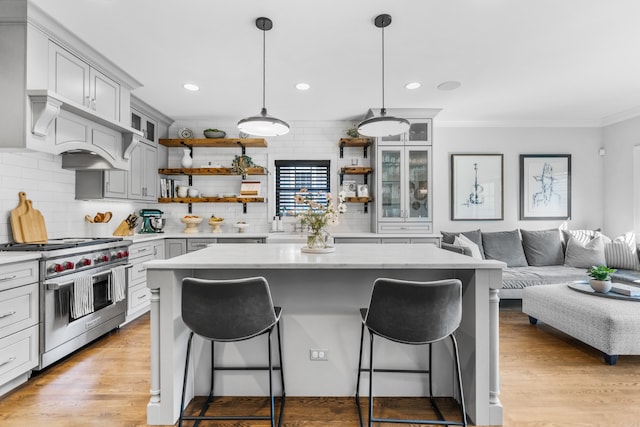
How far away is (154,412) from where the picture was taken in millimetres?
1816

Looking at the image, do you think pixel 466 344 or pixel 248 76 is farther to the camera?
pixel 248 76

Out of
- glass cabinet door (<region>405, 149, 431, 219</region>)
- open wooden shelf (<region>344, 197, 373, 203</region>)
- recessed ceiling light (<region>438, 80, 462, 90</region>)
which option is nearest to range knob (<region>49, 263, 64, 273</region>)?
open wooden shelf (<region>344, 197, 373, 203</region>)

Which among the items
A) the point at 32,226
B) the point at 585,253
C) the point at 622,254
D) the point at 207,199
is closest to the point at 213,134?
the point at 207,199

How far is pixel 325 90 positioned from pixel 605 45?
2.61m

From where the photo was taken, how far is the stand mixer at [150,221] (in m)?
4.49

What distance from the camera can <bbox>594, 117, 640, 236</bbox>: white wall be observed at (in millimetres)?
4578

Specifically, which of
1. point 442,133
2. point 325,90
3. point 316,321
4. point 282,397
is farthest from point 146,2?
point 442,133

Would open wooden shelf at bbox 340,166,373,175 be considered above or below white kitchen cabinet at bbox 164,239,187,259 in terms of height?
above

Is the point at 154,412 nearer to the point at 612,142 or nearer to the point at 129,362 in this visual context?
the point at 129,362

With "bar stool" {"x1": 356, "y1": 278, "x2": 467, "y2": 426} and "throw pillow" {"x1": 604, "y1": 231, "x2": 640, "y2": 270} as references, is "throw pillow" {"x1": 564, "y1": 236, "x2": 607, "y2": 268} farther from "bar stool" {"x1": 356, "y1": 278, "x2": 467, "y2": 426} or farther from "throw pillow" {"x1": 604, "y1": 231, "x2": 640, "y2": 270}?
"bar stool" {"x1": 356, "y1": 278, "x2": 467, "y2": 426}

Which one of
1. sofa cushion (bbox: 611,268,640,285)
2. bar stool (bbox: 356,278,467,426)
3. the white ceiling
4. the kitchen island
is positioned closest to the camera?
bar stool (bbox: 356,278,467,426)

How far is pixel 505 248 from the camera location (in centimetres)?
450

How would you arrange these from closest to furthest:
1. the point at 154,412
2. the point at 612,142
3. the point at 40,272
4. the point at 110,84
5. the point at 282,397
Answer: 1. the point at 154,412
2. the point at 282,397
3. the point at 40,272
4. the point at 110,84
5. the point at 612,142

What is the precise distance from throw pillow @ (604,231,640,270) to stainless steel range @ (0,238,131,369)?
5.90 meters
